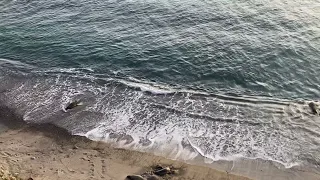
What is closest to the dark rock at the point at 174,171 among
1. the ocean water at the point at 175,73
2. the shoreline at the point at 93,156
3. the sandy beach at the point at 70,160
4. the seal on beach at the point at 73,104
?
the sandy beach at the point at 70,160

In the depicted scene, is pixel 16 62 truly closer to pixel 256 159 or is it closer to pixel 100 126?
pixel 100 126

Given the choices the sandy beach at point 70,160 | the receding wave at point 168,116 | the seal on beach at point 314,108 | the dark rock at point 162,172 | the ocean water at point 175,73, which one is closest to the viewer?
the dark rock at point 162,172

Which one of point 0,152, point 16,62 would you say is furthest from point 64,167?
point 16,62

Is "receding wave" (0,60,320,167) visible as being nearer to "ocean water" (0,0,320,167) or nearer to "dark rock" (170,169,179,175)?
"ocean water" (0,0,320,167)

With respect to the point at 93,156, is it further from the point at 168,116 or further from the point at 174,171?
the point at 168,116

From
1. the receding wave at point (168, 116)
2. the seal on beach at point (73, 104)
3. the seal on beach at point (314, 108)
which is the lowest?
the seal on beach at point (314, 108)

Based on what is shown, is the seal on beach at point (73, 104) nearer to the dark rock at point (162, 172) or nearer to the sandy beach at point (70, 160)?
the sandy beach at point (70, 160)

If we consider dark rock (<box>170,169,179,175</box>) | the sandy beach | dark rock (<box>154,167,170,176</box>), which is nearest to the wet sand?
the sandy beach
